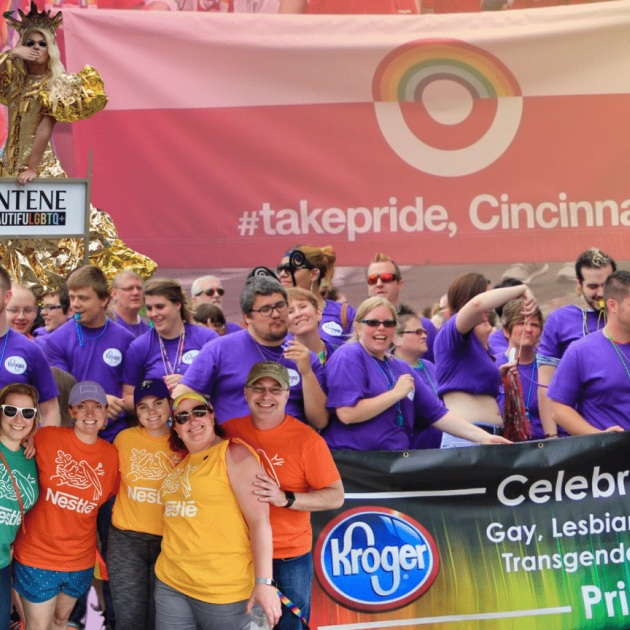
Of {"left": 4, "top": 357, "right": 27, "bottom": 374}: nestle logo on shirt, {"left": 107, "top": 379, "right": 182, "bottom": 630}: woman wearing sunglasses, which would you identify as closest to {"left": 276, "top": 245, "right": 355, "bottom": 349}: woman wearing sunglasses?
{"left": 107, "top": 379, "right": 182, "bottom": 630}: woman wearing sunglasses

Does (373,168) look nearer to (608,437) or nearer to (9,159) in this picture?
(9,159)

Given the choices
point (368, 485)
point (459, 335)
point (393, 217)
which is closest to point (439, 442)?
point (459, 335)

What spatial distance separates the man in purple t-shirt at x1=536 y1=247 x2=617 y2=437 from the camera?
5422 mm

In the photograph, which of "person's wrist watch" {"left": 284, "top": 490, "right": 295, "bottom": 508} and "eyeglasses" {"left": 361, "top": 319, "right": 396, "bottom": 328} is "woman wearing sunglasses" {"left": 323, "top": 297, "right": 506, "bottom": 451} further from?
"person's wrist watch" {"left": 284, "top": 490, "right": 295, "bottom": 508}

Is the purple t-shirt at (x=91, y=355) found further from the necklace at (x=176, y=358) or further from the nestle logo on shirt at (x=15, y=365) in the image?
the nestle logo on shirt at (x=15, y=365)

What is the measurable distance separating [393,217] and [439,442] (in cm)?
413

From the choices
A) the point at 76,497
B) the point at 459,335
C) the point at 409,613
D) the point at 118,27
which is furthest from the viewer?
the point at 118,27

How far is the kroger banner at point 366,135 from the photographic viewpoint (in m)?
8.66

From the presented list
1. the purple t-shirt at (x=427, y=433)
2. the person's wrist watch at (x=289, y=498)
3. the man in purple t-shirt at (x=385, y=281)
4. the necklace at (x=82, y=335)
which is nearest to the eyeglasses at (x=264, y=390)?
the person's wrist watch at (x=289, y=498)

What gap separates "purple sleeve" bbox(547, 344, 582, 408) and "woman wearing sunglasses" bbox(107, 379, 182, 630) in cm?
198

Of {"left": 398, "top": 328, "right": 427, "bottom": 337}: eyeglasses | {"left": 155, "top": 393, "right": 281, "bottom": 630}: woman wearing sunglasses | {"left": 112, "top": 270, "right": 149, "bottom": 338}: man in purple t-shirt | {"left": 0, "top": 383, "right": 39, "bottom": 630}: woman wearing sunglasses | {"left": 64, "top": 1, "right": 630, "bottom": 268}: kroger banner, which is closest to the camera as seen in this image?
{"left": 155, "top": 393, "right": 281, "bottom": 630}: woman wearing sunglasses

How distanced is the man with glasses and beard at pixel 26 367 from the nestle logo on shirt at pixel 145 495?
616 mm

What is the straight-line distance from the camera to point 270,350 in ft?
13.9

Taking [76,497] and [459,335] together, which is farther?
[459,335]
